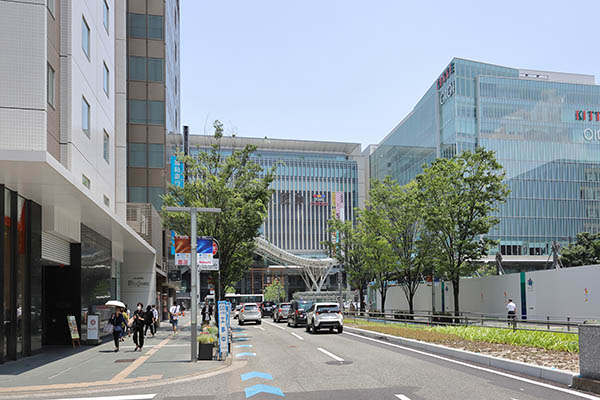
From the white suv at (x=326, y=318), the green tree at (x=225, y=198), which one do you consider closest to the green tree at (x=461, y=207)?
the white suv at (x=326, y=318)

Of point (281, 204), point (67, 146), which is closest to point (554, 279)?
point (67, 146)

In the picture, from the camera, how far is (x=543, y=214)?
87500mm

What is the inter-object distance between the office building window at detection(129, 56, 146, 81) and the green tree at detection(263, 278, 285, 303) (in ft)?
232

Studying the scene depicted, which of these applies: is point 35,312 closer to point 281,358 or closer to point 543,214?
point 281,358

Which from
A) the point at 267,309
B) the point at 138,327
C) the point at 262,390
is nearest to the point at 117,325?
the point at 138,327

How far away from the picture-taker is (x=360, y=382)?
12766 millimetres

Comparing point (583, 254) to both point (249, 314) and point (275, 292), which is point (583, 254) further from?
point (275, 292)

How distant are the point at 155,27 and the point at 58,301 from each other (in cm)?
3106

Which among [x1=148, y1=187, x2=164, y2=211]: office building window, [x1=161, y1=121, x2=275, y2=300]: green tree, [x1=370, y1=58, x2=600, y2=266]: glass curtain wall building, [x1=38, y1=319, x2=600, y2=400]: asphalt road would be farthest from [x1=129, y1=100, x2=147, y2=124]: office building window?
[x1=370, y1=58, x2=600, y2=266]: glass curtain wall building

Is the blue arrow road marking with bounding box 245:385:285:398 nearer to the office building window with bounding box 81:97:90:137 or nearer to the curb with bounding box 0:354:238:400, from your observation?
the curb with bounding box 0:354:238:400

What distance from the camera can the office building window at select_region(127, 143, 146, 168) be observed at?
46969 mm

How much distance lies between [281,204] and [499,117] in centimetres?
5673

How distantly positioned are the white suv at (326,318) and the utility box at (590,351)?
842 inches

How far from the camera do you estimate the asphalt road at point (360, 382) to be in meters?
11.1
